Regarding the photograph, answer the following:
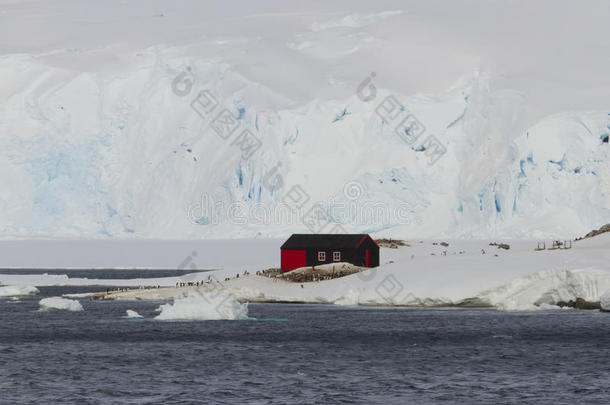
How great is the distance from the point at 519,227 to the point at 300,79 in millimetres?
55039

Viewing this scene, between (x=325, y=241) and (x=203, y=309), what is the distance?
23030 millimetres

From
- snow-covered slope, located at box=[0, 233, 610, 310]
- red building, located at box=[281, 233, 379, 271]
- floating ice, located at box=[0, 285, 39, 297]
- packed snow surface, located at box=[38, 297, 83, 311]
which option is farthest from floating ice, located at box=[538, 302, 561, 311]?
floating ice, located at box=[0, 285, 39, 297]

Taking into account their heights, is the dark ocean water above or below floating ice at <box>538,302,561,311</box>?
below

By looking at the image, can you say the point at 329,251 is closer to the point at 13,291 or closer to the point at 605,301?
the point at 13,291

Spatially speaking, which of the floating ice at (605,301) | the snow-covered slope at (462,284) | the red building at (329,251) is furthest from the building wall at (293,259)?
the floating ice at (605,301)

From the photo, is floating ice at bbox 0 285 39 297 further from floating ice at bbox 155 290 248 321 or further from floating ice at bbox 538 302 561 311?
floating ice at bbox 538 302 561 311

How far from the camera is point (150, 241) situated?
122250mm

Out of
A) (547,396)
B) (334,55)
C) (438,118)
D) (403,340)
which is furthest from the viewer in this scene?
(334,55)

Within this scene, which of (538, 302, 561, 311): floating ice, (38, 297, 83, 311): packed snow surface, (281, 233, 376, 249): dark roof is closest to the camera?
(538, 302, 561, 311): floating ice

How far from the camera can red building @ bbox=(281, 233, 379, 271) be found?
71.7 m

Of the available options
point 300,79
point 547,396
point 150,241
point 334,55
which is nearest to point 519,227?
point 150,241

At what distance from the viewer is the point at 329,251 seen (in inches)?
2852

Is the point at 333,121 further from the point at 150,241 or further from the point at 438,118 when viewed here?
the point at 150,241

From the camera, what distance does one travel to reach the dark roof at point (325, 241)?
72188 mm
